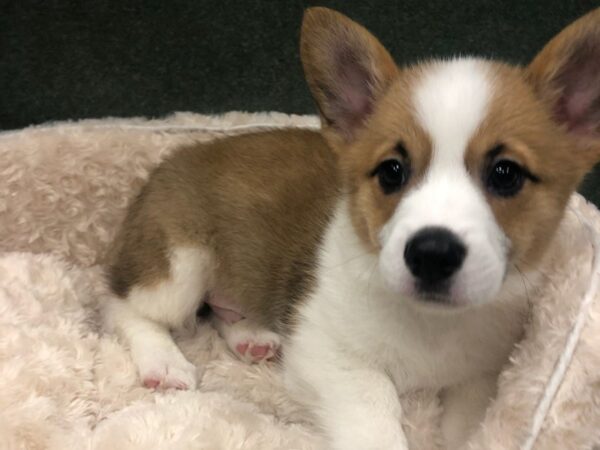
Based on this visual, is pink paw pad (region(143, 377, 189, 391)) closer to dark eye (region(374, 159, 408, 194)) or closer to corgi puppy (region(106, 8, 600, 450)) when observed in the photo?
corgi puppy (region(106, 8, 600, 450))

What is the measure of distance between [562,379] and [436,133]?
65 centimetres

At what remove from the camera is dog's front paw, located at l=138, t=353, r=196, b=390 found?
90.3 inches

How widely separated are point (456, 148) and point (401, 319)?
20.4 inches

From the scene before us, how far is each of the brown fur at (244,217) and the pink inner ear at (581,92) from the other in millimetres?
730

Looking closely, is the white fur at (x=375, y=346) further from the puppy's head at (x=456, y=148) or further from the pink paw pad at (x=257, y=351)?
the pink paw pad at (x=257, y=351)

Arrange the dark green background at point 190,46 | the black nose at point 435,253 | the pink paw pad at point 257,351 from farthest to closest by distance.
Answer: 1. the dark green background at point 190,46
2. the pink paw pad at point 257,351
3. the black nose at point 435,253

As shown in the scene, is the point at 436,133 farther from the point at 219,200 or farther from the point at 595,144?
the point at 219,200

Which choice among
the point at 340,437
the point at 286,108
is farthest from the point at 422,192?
the point at 286,108

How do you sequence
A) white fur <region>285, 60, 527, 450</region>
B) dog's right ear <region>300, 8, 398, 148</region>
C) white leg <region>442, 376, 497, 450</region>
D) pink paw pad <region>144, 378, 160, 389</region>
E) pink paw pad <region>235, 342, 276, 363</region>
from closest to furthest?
white fur <region>285, 60, 527, 450</region>
dog's right ear <region>300, 8, 398, 148</region>
white leg <region>442, 376, 497, 450</region>
pink paw pad <region>144, 378, 160, 389</region>
pink paw pad <region>235, 342, 276, 363</region>

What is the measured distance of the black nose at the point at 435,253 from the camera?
152 centimetres

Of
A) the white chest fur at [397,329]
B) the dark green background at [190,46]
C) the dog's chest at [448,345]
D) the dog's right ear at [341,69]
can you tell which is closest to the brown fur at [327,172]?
the dog's right ear at [341,69]

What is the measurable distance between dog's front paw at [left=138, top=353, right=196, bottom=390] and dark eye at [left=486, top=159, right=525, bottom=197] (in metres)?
1.16

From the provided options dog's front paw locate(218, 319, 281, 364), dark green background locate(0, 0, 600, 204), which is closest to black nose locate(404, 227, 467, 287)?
dog's front paw locate(218, 319, 281, 364)

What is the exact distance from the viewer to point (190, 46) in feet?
11.5
